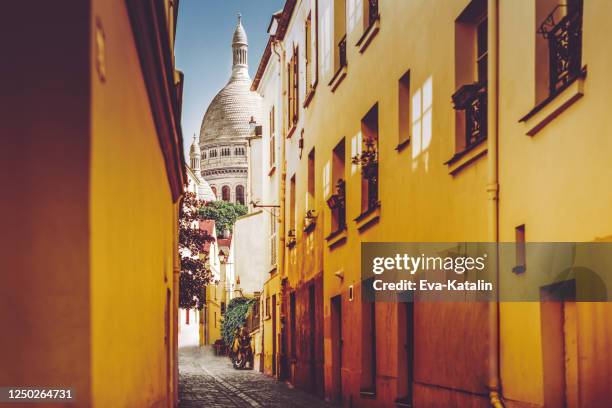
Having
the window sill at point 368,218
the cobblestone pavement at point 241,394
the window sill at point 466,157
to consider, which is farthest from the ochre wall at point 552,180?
the cobblestone pavement at point 241,394

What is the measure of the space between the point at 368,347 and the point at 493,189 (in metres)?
5.97

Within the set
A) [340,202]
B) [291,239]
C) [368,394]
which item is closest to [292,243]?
[291,239]

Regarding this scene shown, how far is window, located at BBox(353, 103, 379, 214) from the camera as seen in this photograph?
48.0 feet

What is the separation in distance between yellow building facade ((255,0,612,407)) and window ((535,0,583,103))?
15 mm

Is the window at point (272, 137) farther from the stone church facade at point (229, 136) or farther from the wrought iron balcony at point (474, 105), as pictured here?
the stone church facade at point (229, 136)

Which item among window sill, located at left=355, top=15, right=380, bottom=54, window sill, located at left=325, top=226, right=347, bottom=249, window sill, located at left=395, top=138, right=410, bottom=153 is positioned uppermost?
window sill, located at left=355, top=15, right=380, bottom=54

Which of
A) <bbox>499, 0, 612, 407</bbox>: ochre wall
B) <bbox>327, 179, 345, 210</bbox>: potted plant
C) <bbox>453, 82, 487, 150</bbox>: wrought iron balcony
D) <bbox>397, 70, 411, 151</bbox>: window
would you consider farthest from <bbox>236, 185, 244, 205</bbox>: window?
<bbox>499, 0, 612, 407</bbox>: ochre wall

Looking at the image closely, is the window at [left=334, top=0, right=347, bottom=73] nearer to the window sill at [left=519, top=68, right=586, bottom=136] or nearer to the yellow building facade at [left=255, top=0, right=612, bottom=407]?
the yellow building facade at [left=255, top=0, right=612, bottom=407]

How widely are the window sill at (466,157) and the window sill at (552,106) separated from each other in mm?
1077

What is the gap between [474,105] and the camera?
10.1m

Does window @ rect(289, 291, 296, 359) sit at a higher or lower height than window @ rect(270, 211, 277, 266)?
lower

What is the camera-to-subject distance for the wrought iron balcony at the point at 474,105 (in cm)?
991

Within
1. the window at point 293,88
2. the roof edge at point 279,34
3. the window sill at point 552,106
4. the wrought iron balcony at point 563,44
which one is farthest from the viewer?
the window at point 293,88

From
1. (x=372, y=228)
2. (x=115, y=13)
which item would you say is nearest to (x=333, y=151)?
(x=372, y=228)
